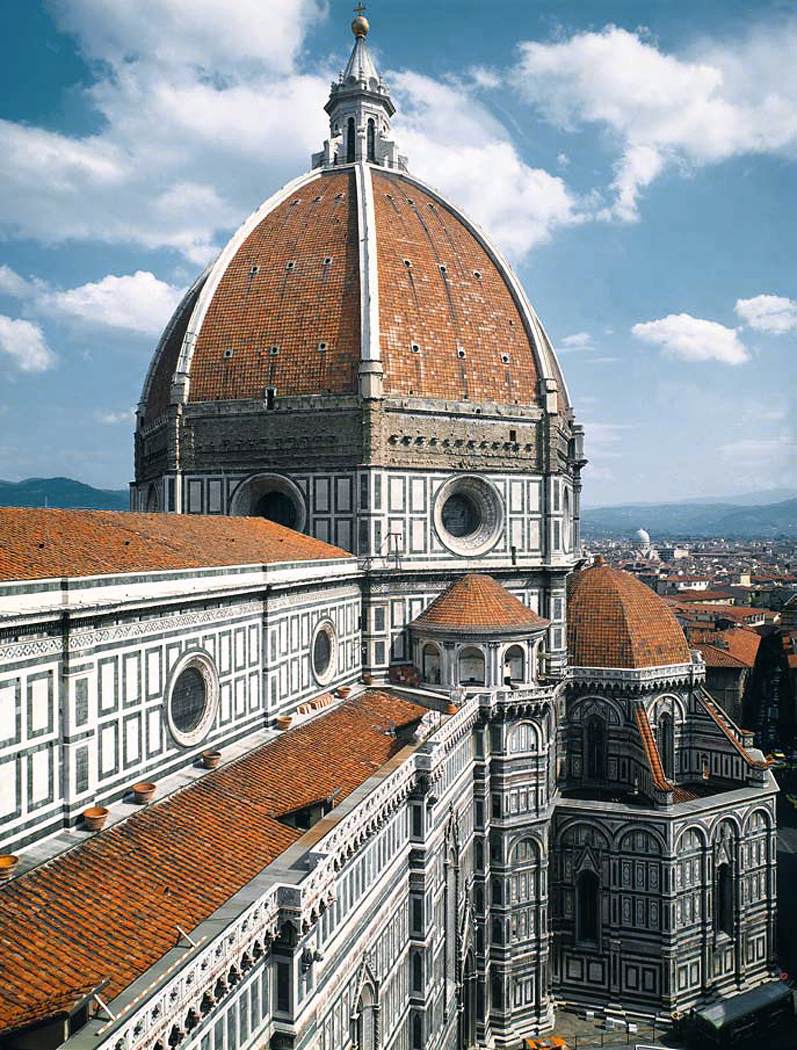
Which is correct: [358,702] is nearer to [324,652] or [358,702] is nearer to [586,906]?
[324,652]

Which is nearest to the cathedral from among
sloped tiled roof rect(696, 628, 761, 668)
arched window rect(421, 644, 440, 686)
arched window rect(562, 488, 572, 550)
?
arched window rect(421, 644, 440, 686)

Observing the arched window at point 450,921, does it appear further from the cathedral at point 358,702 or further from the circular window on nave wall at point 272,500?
the circular window on nave wall at point 272,500

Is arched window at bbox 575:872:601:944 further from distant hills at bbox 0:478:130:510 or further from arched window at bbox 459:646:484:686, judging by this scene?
distant hills at bbox 0:478:130:510

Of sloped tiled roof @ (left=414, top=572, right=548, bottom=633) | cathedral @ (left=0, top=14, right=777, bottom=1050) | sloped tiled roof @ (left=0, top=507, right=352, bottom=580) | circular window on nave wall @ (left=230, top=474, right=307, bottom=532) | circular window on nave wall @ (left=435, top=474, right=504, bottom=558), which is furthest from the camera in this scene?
circular window on nave wall @ (left=435, top=474, right=504, bottom=558)

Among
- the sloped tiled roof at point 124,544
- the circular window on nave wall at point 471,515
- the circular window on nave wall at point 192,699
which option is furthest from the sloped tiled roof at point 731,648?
the circular window on nave wall at point 192,699

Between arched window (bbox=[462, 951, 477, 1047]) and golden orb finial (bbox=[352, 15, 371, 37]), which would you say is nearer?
arched window (bbox=[462, 951, 477, 1047])

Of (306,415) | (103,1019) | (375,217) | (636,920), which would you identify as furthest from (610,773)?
(103,1019)

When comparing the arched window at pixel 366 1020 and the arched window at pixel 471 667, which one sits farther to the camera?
the arched window at pixel 471 667

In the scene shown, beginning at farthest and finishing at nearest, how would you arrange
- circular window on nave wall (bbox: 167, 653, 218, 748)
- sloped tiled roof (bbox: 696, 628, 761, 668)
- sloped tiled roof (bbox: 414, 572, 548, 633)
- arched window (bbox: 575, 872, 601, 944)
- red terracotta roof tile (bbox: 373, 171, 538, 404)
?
sloped tiled roof (bbox: 696, 628, 761, 668), red terracotta roof tile (bbox: 373, 171, 538, 404), arched window (bbox: 575, 872, 601, 944), sloped tiled roof (bbox: 414, 572, 548, 633), circular window on nave wall (bbox: 167, 653, 218, 748)
